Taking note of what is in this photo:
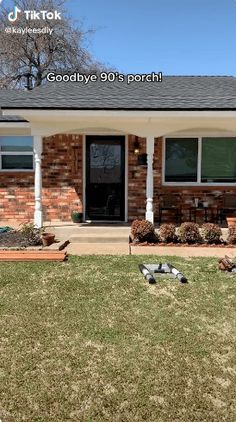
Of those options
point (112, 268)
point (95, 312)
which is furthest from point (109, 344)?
point (112, 268)

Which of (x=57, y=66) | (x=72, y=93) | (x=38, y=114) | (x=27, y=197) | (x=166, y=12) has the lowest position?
(x=27, y=197)

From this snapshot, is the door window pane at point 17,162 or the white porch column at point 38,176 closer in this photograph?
the white porch column at point 38,176

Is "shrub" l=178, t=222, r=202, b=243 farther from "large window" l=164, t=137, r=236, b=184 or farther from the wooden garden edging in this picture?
"large window" l=164, t=137, r=236, b=184

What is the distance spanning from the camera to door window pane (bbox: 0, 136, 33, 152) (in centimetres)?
1070

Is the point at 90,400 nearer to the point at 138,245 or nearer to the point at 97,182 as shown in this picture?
the point at 138,245

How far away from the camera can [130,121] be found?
8.81 metres

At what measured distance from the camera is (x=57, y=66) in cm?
2703

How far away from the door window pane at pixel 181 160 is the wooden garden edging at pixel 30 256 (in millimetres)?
4819

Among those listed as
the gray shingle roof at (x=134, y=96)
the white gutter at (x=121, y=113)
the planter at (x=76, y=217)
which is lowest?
the planter at (x=76, y=217)

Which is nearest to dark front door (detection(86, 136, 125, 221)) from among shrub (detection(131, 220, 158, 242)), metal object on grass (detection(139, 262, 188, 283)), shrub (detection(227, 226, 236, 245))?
shrub (detection(131, 220, 158, 242))

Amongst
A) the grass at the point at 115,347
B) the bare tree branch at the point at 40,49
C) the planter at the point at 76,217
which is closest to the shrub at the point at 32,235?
the grass at the point at 115,347

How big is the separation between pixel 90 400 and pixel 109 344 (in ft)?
2.78

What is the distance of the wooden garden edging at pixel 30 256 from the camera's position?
662 centimetres

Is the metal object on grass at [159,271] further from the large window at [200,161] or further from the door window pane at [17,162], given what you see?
the door window pane at [17,162]
